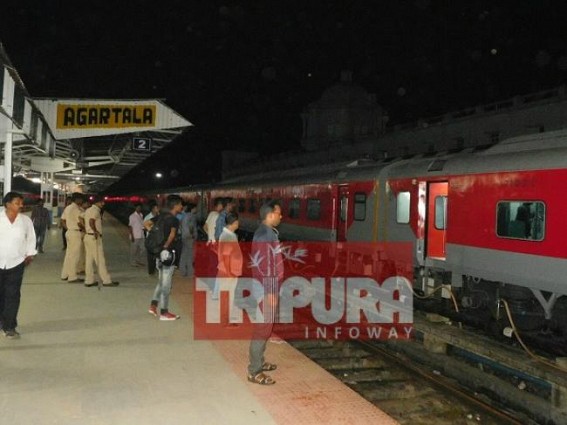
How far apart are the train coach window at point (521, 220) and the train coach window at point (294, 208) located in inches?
374

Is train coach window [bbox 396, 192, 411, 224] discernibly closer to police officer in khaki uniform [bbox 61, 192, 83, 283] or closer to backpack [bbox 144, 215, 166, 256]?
backpack [bbox 144, 215, 166, 256]

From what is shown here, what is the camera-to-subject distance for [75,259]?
1129cm

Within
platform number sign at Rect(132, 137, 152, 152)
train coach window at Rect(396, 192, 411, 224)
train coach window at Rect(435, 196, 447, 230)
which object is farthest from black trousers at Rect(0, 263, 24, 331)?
platform number sign at Rect(132, 137, 152, 152)

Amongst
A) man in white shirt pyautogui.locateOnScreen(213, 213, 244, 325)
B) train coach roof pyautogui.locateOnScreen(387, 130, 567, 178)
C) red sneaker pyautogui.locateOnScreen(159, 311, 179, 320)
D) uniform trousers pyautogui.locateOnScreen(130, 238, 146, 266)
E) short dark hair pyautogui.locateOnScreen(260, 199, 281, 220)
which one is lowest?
red sneaker pyautogui.locateOnScreen(159, 311, 179, 320)

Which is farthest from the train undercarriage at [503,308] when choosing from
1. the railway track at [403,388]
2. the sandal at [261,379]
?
the sandal at [261,379]

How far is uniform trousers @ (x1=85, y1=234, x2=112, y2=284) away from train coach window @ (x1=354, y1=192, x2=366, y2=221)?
595 centimetres

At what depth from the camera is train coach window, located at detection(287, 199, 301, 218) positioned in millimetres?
17922

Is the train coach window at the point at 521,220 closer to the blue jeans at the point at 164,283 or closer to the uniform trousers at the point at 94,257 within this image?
the blue jeans at the point at 164,283

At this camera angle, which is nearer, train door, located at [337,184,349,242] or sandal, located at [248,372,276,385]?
sandal, located at [248,372,276,385]

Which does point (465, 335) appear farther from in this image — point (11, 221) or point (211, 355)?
point (11, 221)

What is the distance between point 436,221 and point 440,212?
0.64 ft

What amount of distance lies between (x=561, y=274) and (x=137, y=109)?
30.9 feet

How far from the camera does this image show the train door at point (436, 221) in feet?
36.2

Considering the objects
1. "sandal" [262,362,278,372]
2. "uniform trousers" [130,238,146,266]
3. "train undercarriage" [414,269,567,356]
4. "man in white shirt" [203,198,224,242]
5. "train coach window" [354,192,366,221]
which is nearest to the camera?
"sandal" [262,362,278,372]
